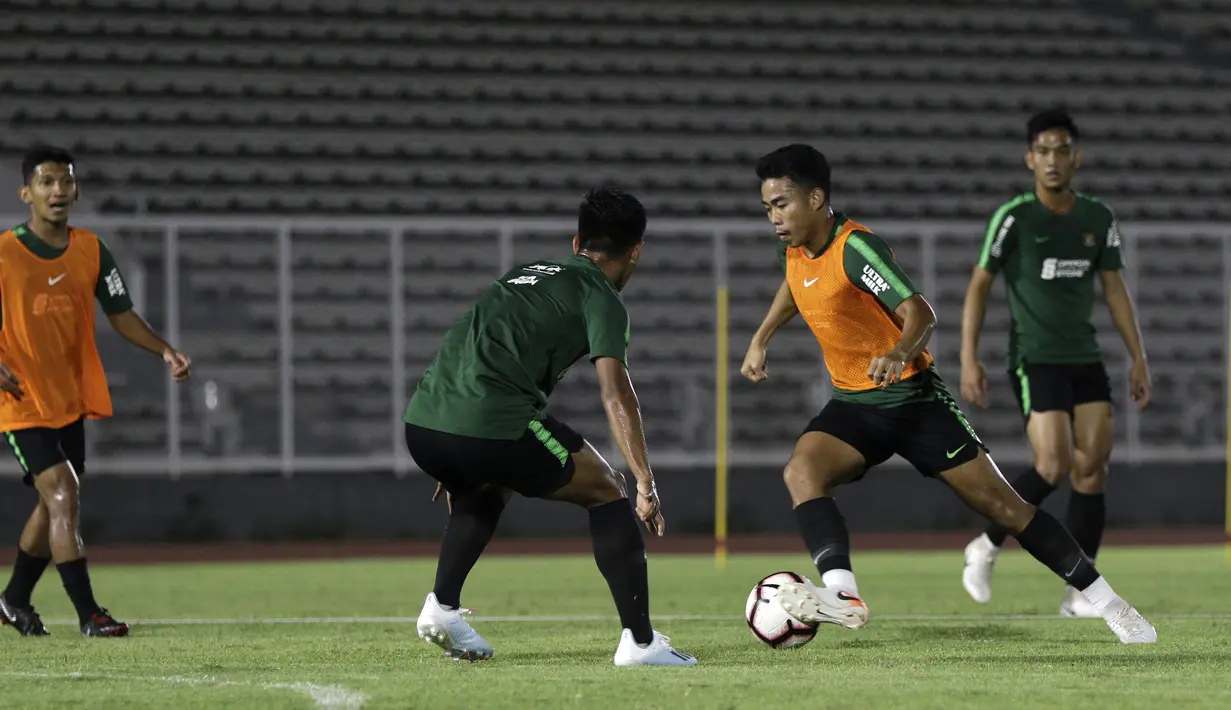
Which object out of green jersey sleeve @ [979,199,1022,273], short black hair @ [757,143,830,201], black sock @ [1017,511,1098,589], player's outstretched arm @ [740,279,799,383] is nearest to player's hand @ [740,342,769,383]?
player's outstretched arm @ [740,279,799,383]

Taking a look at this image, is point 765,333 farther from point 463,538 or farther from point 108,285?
point 108,285

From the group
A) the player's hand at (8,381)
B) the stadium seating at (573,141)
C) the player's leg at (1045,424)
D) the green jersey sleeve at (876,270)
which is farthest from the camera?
the stadium seating at (573,141)

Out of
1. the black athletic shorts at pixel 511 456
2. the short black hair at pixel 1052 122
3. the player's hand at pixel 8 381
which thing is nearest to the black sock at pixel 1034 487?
the short black hair at pixel 1052 122

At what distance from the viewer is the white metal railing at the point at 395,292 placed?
13789mm

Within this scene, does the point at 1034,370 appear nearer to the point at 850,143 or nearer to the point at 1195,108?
the point at 850,143

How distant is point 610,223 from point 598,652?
159cm

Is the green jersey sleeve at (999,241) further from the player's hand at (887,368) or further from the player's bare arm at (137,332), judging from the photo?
the player's bare arm at (137,332)

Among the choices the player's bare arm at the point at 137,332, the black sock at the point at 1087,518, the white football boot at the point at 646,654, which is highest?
the player's bare arm at the point at 137,332

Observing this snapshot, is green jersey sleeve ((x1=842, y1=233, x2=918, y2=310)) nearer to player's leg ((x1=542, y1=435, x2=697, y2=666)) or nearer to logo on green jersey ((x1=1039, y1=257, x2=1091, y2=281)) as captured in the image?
player's leg ((x1=542, y1=435, x2=697, y2=666))

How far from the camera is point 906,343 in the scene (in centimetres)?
580

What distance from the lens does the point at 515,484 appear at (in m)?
5.77

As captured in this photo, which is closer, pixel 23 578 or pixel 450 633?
pixel 450 633

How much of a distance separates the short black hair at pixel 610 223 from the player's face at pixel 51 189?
8.88ft

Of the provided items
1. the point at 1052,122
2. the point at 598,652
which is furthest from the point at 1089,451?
the point at 598,652
